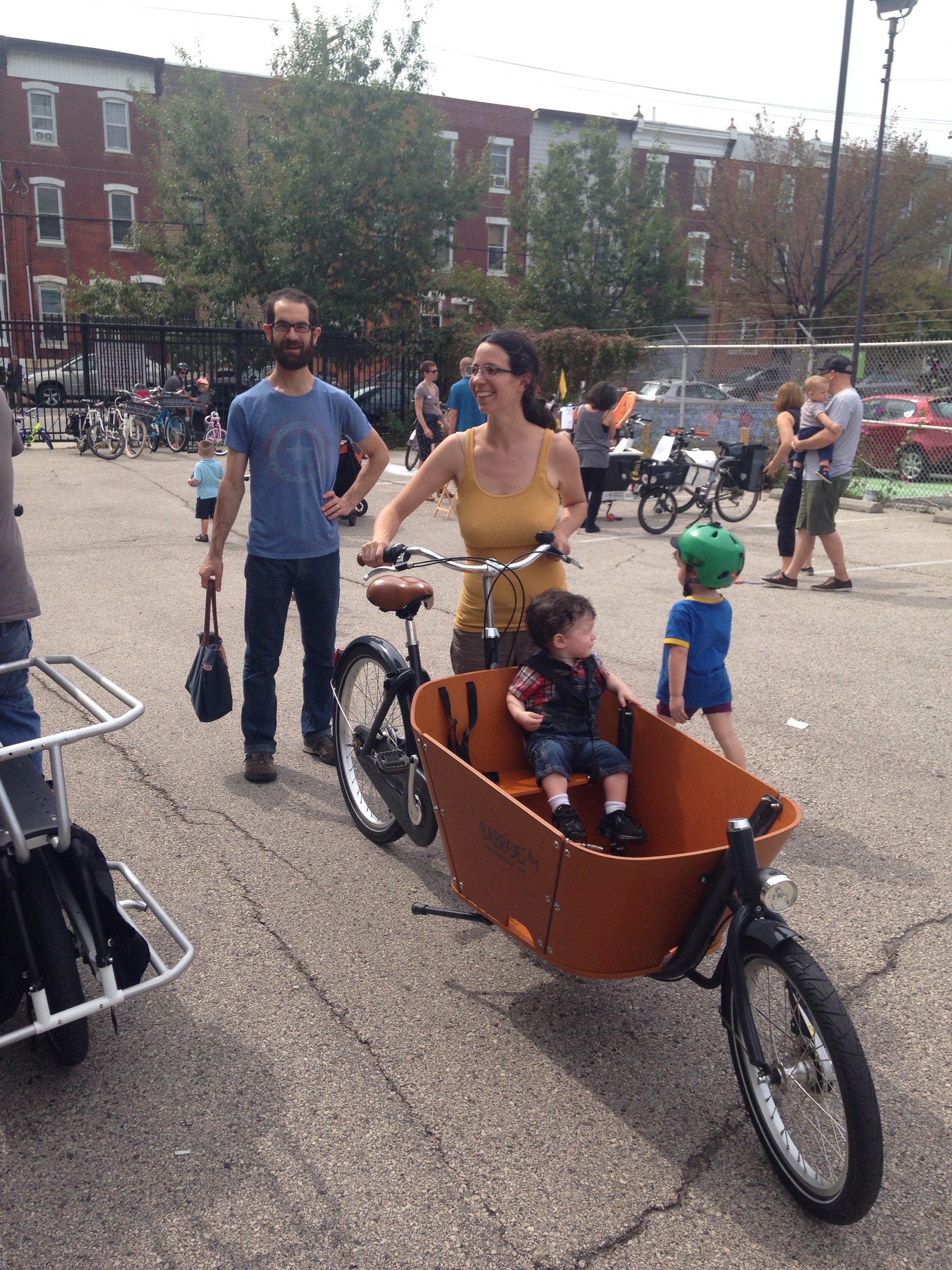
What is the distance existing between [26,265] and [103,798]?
129 ft

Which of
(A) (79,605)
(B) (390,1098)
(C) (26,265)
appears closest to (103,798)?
(B) (390,1098)

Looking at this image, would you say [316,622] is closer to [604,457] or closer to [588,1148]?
[588,1148]

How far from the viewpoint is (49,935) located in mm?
2721

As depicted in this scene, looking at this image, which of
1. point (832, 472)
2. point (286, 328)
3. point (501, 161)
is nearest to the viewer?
point (286, 328)

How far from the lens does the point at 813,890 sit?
400cm

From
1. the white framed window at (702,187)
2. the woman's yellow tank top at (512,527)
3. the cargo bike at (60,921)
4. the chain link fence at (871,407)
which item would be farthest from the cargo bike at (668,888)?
the white framed window at (702,187)

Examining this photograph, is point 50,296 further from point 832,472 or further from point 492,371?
point 492,371

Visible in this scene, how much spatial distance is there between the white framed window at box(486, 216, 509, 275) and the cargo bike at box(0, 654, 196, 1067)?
42676mm

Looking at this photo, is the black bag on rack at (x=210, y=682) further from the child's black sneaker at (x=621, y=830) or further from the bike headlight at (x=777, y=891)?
the bike headlight at (x=777, y=891)

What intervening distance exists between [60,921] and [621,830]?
164 centimetres

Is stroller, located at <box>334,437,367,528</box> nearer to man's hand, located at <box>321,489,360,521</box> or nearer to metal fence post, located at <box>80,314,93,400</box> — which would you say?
man's hand, located at <box>321,489,360,521</box>

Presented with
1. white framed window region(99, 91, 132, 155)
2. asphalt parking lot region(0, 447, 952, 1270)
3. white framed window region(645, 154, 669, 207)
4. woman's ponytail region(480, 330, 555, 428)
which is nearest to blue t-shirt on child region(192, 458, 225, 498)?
asphalt parking lot region(0, 447, 952, 1270)

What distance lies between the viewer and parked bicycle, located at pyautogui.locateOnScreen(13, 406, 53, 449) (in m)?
21.7

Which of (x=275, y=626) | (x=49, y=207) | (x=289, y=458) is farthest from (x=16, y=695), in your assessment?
(x=49, y=207)
